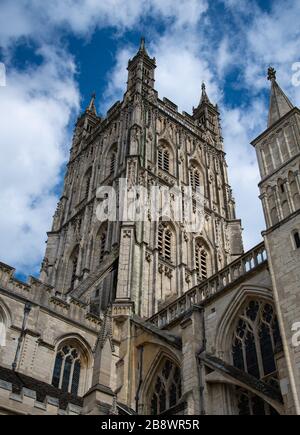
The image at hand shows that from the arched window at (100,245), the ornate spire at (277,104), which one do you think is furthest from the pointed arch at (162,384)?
the arched window at (100,245)

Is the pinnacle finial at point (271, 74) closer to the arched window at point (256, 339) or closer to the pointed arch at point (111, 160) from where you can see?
the arched window at point (256, 339)

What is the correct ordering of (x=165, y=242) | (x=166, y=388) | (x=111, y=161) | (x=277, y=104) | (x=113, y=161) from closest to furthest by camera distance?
(x=166, y=388) < (x=277, y=104) < (x=165, y=242) < (x=113, y=161) < (x=111, y=161)

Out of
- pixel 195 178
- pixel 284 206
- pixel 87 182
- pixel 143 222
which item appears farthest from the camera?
pixel 87 182

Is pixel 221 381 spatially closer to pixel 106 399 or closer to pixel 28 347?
pixel 106 399

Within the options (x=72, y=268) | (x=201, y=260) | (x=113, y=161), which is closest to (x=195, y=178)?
(x=113, y=161)

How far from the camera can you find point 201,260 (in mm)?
30312

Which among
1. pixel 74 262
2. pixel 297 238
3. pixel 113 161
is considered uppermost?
pixel 113 161

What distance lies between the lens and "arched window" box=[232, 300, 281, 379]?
1509cm

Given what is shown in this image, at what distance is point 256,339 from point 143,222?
12535mm

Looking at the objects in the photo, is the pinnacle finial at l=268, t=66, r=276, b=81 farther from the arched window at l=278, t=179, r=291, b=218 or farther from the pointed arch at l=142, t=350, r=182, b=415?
the pointed arch at l=142, t=350, r=182, b=415

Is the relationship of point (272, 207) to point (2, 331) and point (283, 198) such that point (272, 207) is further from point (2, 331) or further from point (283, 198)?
point (2, 331)

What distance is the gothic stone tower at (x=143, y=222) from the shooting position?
2522 cm

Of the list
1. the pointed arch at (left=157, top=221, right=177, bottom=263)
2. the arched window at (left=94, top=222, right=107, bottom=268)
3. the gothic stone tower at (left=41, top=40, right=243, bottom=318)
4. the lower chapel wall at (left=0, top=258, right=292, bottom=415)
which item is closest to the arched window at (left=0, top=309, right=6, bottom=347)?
the lower chapel wall at (left=0, top=258, right=292, bottom=415)
